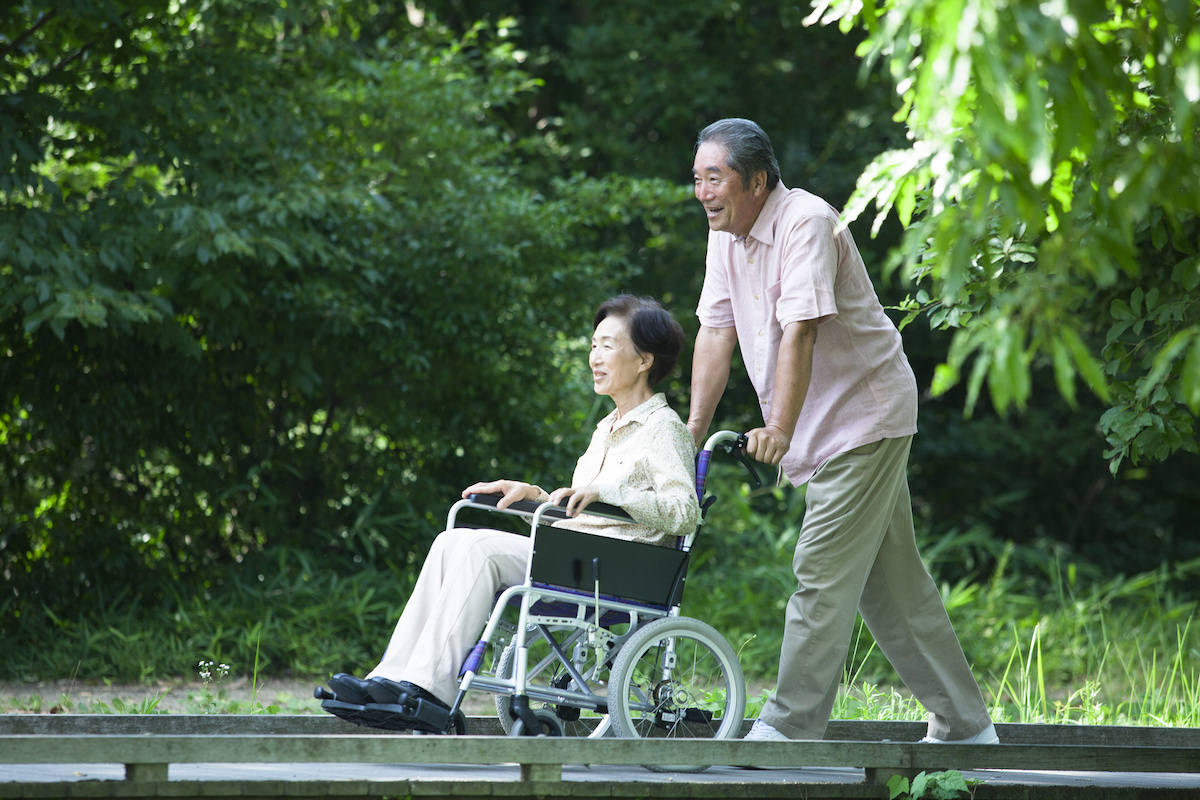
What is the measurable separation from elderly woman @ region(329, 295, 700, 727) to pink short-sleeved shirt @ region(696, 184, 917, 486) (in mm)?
257

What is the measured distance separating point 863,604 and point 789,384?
750 millimetres

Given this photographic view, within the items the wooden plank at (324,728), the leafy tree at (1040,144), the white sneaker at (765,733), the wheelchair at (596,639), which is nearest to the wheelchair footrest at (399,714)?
the wheelchair at (596,639)

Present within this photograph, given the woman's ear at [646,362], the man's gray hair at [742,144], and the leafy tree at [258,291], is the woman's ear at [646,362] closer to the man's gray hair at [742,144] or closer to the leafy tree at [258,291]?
the man's gray hair at [742,144]

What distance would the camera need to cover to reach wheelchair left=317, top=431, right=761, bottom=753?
336cm

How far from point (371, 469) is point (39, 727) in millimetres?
4688

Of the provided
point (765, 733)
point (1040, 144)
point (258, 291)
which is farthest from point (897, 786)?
point (258, 291)

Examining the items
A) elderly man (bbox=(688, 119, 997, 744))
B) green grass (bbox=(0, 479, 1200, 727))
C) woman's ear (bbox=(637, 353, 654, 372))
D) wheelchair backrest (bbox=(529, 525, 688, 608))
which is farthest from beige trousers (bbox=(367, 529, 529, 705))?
green grass (bbox=(0, 479, 1200, 727))

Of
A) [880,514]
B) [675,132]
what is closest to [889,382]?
[880,514]

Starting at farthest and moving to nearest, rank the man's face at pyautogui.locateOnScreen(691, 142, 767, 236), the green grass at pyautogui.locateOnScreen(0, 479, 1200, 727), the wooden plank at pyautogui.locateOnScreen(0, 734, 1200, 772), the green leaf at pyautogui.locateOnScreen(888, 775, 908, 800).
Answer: the green grass at pyautogui.locateOnScreen(0, 479, 1200, 727), the man's face at pyautogui.locateOnScreen(691, 142, 767, 236), the green leaf at pyautogui.locateOnScreen(888, 775, 908, 800), the wooden plank at pyautogui.locateOnScreen(0, 734, 1200, 772)

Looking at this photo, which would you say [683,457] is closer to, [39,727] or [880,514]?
[880,514]

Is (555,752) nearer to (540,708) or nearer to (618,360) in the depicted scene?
(540,708)

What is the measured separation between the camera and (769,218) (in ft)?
12.1

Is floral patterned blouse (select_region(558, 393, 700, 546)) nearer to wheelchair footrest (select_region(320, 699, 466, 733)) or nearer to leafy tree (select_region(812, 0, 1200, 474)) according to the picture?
wheelchair footrest (select_region(320, 699, 466, 733))

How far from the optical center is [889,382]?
3.69 metres
